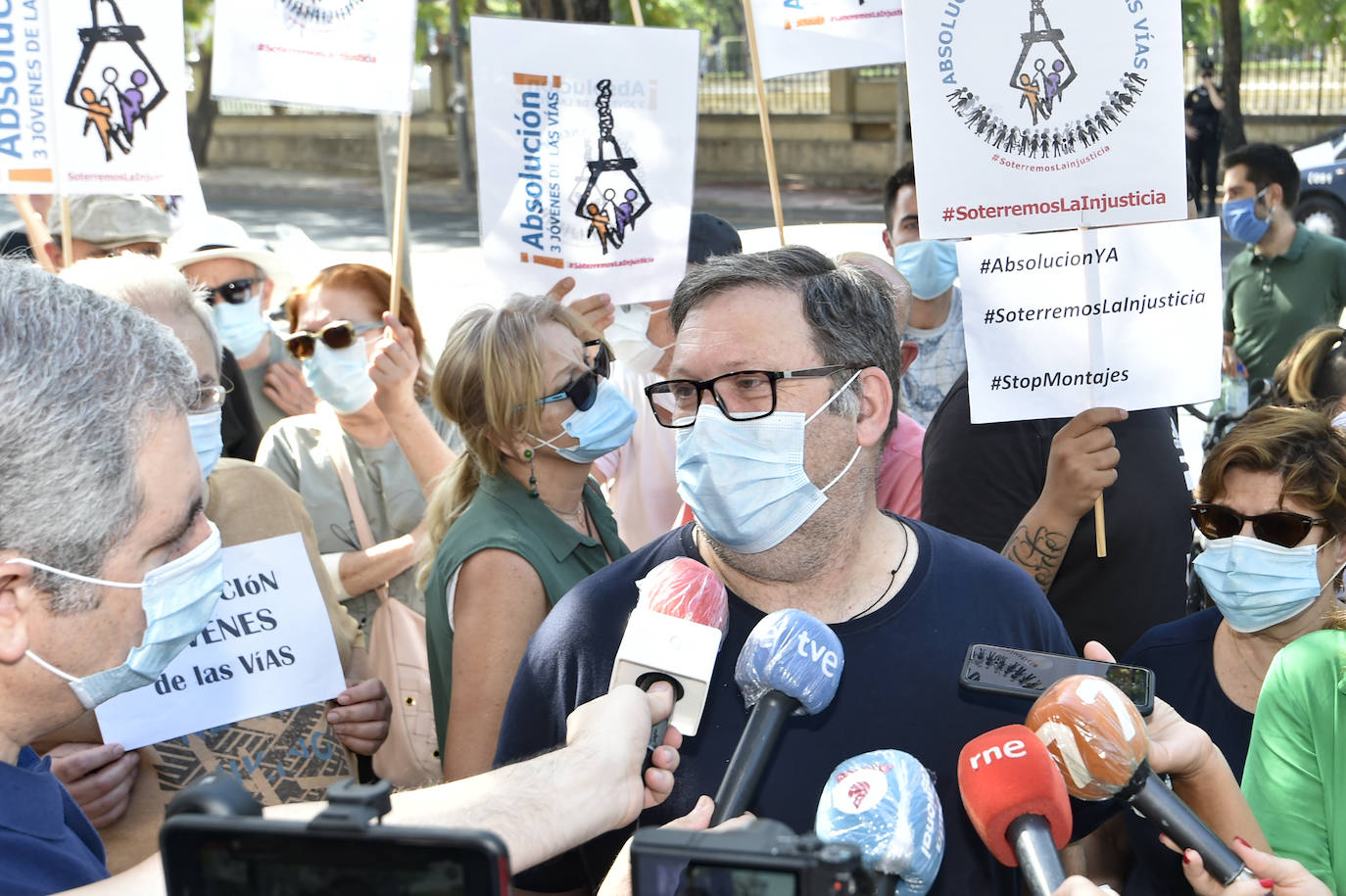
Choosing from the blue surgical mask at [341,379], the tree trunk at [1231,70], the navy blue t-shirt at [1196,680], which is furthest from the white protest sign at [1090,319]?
the tree trunk at [1231,70]

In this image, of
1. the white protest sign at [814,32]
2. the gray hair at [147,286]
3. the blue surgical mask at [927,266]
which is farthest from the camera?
the blue surgical mask at [927,266]

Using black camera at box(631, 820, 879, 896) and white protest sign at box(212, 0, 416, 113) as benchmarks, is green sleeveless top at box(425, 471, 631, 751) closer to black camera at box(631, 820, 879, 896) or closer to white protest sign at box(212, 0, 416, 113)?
white protest sign at box(212, 0, 416, 113)

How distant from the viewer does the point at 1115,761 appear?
69.6 inches

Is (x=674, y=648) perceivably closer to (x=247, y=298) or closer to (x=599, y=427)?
(x=599, y=427)

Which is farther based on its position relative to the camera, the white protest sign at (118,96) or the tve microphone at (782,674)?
the white protest sign at (118,96)

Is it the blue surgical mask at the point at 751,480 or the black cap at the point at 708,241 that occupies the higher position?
the black cap at the point at 708,241

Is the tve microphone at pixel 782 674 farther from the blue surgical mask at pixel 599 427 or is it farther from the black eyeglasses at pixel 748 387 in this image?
the blue surgical mask at pixel 599 427

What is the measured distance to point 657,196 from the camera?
4406 millimetres

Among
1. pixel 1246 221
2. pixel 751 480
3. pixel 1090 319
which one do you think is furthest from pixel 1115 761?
pixel 1246 221

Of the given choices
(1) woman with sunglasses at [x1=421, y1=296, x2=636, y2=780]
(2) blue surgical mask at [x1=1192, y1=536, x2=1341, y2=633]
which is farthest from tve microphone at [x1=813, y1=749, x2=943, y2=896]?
(2) blue surgical mask at [x1=1192, y1=536, x2=1341, y2=633]

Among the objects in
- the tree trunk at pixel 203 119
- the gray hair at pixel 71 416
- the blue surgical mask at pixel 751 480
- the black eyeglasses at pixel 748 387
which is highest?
the tree trunk at pixel 203 119

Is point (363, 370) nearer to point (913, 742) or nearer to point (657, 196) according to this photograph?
point (657, 196)

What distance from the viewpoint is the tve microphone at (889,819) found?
1726 mm

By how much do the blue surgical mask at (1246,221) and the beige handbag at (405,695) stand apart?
5.97m
